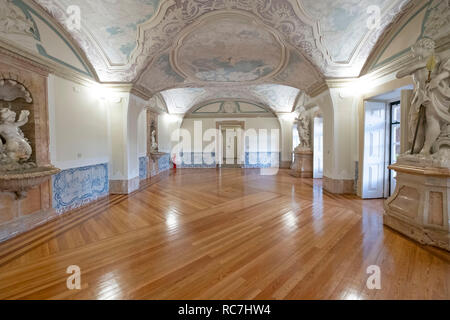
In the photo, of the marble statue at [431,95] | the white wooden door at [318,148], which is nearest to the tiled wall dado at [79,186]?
the marble statue at [431,95]

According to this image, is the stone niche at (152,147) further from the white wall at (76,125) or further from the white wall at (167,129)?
the white wall at (76,125)

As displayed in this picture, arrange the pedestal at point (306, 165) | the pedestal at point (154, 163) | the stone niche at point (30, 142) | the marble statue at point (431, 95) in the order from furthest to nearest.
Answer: the pedestal at point (154, 163), the pedestal at point (306, 165), the stone niche at point (30, 142), the marble statue at point (431, 95)

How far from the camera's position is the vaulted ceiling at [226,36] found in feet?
12.7

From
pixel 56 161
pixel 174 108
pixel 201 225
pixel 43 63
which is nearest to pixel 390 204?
pixel 201 225

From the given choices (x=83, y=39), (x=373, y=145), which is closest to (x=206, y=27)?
(x=83, y=39)

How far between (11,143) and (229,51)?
18.4ft

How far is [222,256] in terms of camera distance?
2482 mm

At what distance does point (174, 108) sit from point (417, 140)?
10.5 meters

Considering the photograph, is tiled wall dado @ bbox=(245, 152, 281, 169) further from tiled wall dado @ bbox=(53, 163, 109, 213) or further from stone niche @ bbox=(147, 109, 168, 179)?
tiled wall dado @ bbox=(53, 163, 109, 213)

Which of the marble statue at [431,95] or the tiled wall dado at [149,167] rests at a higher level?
the marble statue at [431,95]

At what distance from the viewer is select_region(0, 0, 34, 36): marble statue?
3016 millimetres

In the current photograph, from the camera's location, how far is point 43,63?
3.64m

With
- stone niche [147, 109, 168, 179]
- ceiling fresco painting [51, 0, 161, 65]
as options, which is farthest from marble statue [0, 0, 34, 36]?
stone niche [147, 109, 168, 179]

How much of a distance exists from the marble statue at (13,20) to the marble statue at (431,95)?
6.57 meters
